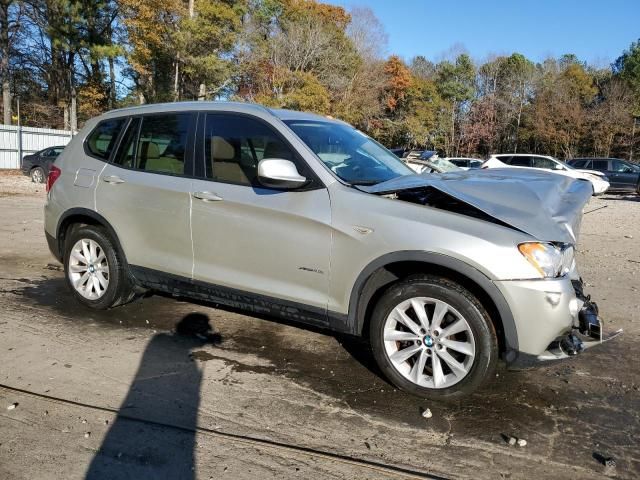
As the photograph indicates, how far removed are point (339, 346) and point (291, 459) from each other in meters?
1.63

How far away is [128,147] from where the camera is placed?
475cm

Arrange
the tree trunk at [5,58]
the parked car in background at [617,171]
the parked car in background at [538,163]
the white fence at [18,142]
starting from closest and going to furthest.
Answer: the parked car in background at [538,163]
the parked car in background at [617,171]
the white fence at [18,142]
the tree trunk at [5,58]

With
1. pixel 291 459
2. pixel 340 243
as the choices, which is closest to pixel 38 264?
pixel 340 243

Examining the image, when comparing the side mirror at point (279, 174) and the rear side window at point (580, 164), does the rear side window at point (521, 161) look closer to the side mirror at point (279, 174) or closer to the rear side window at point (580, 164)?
the rear side window at point (580, 164)

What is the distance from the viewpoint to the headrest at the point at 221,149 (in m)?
4.16

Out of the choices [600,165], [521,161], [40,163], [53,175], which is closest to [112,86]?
[40,163]

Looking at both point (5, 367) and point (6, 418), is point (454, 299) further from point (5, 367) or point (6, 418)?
point (5, 367)

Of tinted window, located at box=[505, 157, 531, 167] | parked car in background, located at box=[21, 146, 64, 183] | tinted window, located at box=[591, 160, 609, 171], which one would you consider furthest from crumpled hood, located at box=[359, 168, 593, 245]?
tinted window, located at box=[591, 160, 609, 171]

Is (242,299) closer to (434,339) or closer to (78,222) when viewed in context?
(434,339)

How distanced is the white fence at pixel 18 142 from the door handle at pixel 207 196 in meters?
26.3

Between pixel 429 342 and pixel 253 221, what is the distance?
4.93 ft

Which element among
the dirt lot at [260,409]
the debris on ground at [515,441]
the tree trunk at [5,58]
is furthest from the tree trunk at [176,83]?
the debris on ground at [515,441]

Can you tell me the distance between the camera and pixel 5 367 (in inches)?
148

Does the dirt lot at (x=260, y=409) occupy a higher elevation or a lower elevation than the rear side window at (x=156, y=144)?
lower
